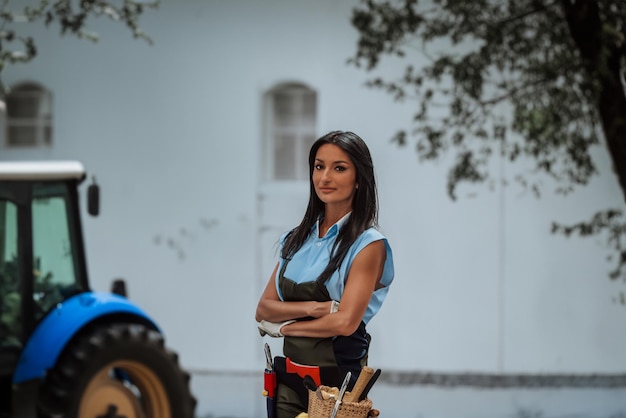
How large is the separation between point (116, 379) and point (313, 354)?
423 centimetres

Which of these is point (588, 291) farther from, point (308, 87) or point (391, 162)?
point (308, 87)

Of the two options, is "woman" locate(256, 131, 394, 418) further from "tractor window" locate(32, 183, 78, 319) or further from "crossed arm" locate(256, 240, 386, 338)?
"tractor window" locate(32, 183, 78, 319)

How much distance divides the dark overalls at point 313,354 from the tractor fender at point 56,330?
12.4 feet

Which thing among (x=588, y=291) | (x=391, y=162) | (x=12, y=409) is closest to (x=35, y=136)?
(x=391, y=162)

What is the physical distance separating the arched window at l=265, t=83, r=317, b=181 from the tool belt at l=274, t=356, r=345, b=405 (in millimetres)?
8906

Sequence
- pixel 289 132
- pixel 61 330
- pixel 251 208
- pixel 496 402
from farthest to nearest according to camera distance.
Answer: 1. pixel 289 132
2. pixel 251 208
3. pixel 496 402
4. pixel 61 330

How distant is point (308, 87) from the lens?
1159 cm

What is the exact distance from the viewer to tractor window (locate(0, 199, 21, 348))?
6633 mm

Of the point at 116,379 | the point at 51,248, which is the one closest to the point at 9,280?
the point at 51,248

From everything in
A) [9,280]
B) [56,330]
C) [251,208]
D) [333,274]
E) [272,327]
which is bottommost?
[56,330]

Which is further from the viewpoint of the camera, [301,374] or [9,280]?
[9,280]

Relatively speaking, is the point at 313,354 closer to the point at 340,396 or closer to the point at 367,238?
the point at 340,396

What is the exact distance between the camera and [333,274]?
2.82 metres

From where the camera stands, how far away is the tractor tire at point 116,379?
6.43 m
